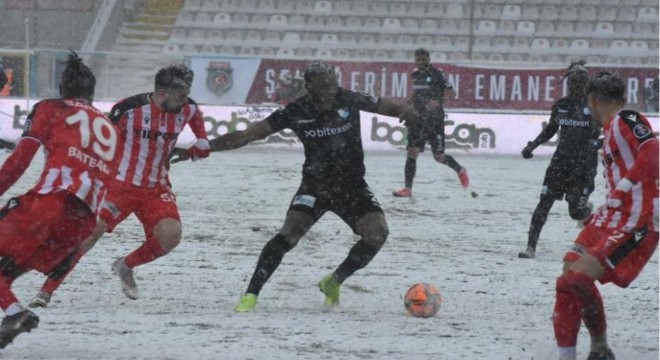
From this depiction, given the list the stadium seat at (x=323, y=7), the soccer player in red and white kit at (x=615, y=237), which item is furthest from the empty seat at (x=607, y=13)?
the soccer player in red and white kit at (x=615, y=237)

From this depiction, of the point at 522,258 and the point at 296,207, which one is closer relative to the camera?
the point at 296,207

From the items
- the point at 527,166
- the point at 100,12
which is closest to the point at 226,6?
the point at 100,12

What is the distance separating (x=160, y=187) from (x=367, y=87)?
18487mm

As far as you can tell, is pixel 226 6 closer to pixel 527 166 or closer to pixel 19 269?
pixel 527 166

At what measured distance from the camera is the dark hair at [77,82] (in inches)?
263

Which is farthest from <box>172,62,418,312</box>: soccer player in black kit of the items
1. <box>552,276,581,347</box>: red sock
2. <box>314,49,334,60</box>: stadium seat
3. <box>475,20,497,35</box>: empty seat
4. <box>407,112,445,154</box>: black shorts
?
<box>475,20,497,35</box>: empty seat

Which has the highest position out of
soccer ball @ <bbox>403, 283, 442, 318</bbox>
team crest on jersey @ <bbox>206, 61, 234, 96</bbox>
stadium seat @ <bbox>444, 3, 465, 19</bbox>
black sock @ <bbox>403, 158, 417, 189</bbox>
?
stadium seat @ <bbox>444, 3, 465, 19</bbox>

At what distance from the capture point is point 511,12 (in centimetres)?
3338

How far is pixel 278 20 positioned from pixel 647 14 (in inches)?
390

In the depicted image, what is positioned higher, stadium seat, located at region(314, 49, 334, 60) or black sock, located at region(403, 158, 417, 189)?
stadium seat, located at region(314, 49, 334, 60)

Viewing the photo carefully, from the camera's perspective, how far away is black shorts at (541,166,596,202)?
11.2 meters

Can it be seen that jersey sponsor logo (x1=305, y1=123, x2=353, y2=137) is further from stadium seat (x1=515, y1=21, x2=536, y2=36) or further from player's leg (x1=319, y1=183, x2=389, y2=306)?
stadium seat (x1=515, y1=21, x2=536, y2=36)

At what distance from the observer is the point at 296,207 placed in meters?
8.27

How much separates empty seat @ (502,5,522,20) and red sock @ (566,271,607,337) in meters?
27.6
